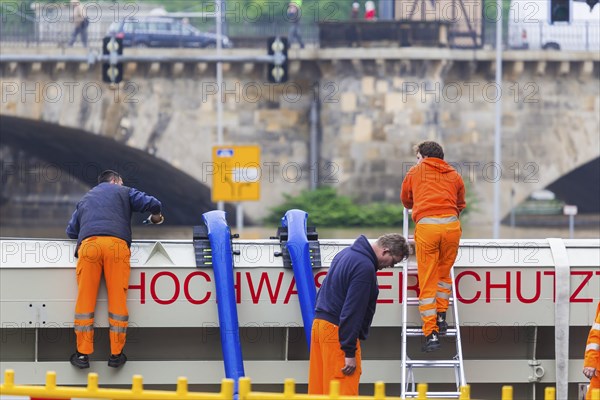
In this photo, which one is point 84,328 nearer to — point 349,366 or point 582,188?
point 349,366

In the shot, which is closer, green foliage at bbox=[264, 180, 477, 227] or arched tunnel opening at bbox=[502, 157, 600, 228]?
green foliage at bbox=[264, 180, 477, 227]

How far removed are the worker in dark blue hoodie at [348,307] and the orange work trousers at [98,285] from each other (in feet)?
5.68

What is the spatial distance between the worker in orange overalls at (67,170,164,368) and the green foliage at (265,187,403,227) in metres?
24.7

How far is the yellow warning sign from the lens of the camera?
32.6m

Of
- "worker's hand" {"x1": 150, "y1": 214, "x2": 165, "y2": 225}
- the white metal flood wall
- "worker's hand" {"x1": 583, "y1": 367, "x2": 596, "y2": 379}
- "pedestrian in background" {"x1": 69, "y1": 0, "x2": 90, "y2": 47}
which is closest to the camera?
"worker's hand" {"x1": 583, "y1": 367, "x2": 596, "y2": 379}

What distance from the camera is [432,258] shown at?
1164 cm

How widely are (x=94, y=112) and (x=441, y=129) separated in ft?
28.2

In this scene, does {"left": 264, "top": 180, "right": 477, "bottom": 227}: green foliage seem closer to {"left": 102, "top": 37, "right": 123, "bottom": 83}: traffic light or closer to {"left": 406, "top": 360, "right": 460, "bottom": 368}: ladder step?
→ {"left": 102, "top": 37, "right": 123, "bottom": 83}: traffic light

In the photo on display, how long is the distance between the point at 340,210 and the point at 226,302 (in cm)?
2554

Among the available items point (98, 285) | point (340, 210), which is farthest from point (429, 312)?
point (340, 210)

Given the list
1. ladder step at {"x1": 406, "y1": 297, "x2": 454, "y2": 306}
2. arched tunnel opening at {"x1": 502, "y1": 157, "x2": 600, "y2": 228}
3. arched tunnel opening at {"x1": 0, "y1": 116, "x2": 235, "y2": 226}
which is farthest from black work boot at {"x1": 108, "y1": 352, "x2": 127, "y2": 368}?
arched tunnel opening at {"x1": 502, "y1": 157, "x2": 600, "y2": 228}

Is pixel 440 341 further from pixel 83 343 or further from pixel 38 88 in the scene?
pixel 38 88

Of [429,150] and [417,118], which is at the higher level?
[417,118]

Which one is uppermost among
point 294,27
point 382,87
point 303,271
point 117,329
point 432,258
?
point 294,27
